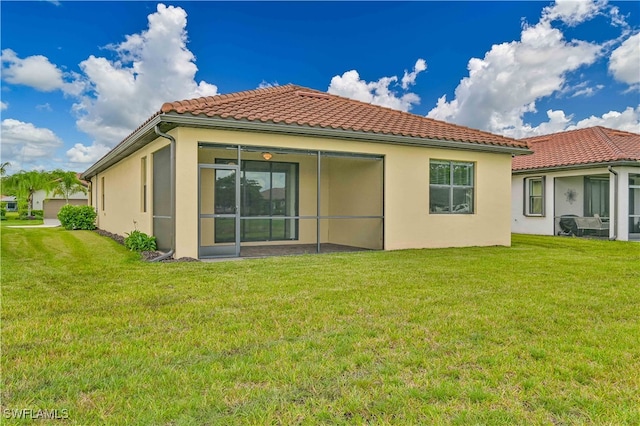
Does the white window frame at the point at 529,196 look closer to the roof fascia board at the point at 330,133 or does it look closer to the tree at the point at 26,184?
the roof fascia board at the point at 330,133

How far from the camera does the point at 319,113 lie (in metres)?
10.7

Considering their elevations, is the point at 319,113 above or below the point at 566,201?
above

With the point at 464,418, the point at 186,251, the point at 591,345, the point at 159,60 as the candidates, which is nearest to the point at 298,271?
the point at 186,251

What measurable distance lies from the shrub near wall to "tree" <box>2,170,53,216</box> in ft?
85.6

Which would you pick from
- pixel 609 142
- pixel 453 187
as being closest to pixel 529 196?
pixel 609 142

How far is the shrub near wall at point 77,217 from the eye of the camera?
18609 mm

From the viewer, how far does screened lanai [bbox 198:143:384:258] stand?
10195 millimetres

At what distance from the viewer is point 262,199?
12.0 m

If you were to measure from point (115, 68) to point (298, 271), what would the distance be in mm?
14857

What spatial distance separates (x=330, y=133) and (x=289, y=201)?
3415 millimetres

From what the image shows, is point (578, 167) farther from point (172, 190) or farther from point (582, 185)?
point (172, 190)

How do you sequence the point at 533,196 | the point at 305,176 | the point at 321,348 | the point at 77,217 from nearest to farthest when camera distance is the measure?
1. the point at 321,348
2. the point at 305,176
3. the point at 533,196
4. the point at 77,217

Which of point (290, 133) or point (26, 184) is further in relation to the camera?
point (26, 184)

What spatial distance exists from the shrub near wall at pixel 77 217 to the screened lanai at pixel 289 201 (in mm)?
10981
